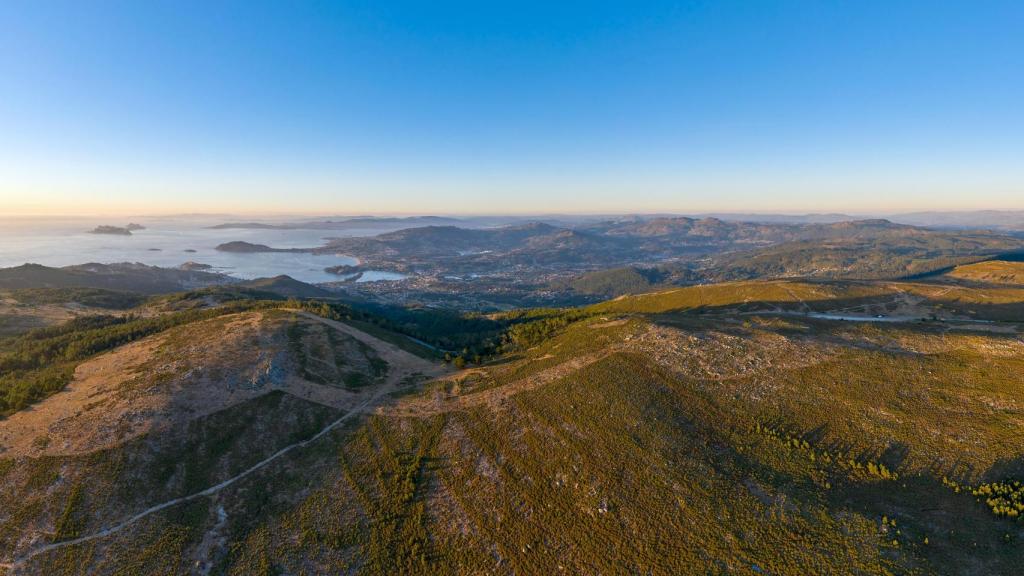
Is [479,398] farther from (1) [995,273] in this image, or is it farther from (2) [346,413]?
(1) [995,273]

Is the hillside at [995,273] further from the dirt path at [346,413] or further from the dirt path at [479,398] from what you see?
the dirt path at [346,413]

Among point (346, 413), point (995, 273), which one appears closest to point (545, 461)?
point (346, 413)

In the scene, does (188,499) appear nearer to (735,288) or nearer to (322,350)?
(322,350)

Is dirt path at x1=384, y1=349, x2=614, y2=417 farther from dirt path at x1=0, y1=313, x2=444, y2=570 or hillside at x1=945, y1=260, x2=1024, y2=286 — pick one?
hillside at x1=945, y1=260, x2=1024, y2=286

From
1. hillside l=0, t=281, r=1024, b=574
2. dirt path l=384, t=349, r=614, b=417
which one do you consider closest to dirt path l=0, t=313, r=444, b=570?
hillside l=0, t=281, r=1024, b=574

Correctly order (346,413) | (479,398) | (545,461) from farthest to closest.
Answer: (479,398), (346,413), (545,461)

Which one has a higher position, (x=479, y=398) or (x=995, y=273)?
(x=995, y=273)
